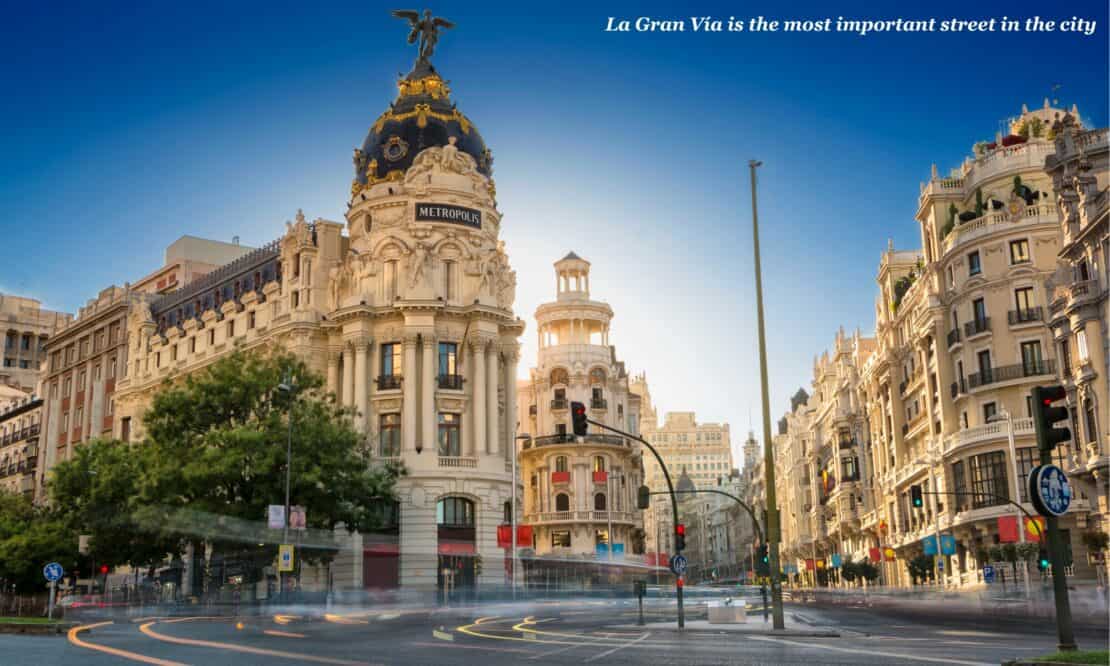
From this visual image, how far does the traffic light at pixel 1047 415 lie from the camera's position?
1600cm

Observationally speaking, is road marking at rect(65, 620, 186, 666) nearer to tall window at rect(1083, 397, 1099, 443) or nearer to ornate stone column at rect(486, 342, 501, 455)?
ornate stone column at rect(486, 342, 501, 455)

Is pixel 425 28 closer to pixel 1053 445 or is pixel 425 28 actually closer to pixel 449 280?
pixel 449 280

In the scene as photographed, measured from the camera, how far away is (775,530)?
2820 centimetres

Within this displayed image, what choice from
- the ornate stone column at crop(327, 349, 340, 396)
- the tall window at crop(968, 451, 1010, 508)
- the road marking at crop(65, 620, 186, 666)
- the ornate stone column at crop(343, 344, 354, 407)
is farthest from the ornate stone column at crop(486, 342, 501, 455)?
the road marking at crop(65, 620, 186, 666)

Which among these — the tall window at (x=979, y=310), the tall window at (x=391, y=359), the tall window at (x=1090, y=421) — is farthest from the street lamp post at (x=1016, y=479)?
the tall window at (x=391, y=359)

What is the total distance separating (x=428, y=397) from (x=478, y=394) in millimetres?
2994

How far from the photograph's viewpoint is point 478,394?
6406 centimetres

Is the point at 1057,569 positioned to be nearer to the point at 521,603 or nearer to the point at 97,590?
the point at 521,603

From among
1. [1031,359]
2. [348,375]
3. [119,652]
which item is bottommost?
[119,652]

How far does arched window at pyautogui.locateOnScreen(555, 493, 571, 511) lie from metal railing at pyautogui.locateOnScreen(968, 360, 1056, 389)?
3963cm

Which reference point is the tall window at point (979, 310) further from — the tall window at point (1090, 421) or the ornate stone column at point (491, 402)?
the ornate stone column at point (491, 402)

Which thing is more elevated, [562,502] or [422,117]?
[422,117]

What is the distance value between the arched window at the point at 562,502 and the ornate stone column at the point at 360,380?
31383mm

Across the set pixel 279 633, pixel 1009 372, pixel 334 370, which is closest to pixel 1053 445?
pixel 279 633
